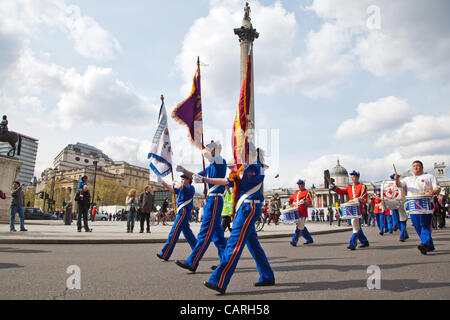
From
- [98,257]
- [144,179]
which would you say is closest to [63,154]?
[144,179]

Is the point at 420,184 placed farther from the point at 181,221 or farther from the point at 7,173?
the point at 7,173

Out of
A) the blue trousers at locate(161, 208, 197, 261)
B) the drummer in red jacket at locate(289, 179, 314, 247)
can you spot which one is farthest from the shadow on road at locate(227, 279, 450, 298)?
the drummer in red jacket at locate(289, 179, 314, 247)

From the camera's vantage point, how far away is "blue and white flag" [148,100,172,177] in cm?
615

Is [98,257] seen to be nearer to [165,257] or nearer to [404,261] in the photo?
[165,257]

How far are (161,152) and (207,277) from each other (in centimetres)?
283

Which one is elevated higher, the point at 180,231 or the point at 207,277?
the point at 180,231

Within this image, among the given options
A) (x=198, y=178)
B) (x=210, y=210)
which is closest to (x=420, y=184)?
(x=210, y=210)

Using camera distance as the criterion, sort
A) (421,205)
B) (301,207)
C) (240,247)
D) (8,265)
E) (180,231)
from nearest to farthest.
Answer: (240,247) → (8,265) → (180,231) → (421,205) → (301,207)

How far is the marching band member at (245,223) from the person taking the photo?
349 centimetres

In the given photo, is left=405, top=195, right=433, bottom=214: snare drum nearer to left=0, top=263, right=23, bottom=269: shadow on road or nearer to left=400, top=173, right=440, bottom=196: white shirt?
left=400, top=173, right=440, bottom=196: white shirt

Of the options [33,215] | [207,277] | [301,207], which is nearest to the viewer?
[207,277]

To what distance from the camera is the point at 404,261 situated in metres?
5.66

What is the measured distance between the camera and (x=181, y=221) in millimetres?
5684
